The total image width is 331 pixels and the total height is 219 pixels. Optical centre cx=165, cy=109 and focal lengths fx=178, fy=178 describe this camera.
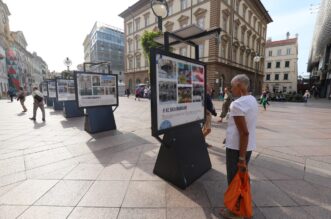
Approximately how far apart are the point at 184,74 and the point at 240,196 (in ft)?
6.10

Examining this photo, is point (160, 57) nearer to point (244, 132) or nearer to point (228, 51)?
point (244, 132)

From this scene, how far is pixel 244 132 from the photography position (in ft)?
6.28

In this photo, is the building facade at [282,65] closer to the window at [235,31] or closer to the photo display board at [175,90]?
the window at [235,31]

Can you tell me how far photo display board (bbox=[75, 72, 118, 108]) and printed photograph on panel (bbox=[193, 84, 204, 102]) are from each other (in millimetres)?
4146

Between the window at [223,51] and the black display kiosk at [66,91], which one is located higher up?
the window at [223,51]

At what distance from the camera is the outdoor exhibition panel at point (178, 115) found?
97.2 inches

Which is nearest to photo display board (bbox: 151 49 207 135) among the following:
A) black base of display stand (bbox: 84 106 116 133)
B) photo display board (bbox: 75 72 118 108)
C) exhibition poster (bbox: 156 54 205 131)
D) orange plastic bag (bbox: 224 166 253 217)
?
exhibition poster (bbox: 156 54 205 131)

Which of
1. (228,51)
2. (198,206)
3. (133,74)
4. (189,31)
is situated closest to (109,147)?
(198,206)

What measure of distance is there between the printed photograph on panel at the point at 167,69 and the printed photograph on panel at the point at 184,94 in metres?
0.27

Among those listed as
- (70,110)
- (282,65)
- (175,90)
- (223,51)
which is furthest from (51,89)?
(282,65)

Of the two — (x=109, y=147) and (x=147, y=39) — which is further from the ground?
(x=147, y=39)

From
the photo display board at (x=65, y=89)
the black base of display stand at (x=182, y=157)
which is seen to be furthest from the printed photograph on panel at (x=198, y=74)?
the photo display board at (x=65, y=89)

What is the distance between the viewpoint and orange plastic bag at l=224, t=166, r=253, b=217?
200 cm

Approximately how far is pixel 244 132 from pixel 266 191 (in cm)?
157
